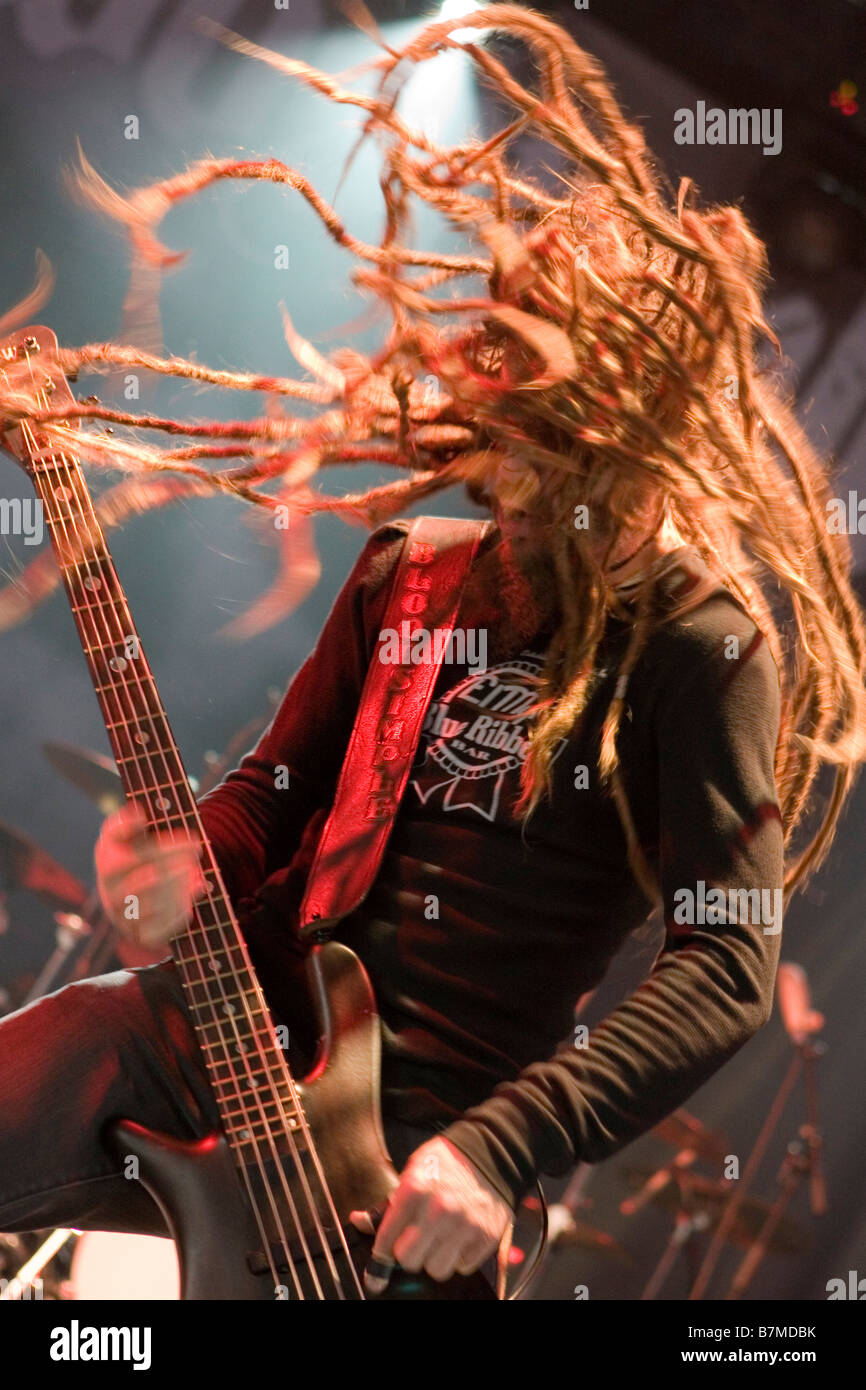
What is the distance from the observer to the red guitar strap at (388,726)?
3.88 feet

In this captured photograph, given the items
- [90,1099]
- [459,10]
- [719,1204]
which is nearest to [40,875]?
[90,1099]

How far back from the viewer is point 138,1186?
109cm

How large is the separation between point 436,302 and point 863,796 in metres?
1.22

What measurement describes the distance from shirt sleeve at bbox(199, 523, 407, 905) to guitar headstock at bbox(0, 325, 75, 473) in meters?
0.40

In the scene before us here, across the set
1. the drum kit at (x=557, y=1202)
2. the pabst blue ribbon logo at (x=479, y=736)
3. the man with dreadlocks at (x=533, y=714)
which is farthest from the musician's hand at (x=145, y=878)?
the drum kit at (x=557, y=1202)

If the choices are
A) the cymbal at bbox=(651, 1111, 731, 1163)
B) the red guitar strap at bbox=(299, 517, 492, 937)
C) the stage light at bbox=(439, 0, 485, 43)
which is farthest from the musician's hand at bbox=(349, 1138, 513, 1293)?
the stage light at bbox=(439, 0, 485, 43)

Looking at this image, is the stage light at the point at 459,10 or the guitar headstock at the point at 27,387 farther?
the stage light at the point at 459,10

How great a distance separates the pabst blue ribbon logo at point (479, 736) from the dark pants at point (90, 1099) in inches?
13.7

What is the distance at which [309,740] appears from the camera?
135 cm

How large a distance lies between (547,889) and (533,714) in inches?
7.5

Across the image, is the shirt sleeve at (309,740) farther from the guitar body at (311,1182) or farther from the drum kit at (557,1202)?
the drum kit at (557,1202)

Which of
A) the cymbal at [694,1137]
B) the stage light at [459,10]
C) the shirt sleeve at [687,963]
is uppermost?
the stage light at [459,10]

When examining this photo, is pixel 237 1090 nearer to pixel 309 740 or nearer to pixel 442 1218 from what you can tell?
pixel 442 1218

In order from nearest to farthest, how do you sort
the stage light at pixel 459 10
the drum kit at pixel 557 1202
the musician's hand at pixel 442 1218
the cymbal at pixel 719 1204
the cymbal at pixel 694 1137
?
1. the musician's hand at pixel 442 1218
2. the stage light at pixel 459 10
3. the drum kit at pixel 557 1202
4. the cymbal at pixel 719 1204
5. the cymbal at pixel 694 1137
